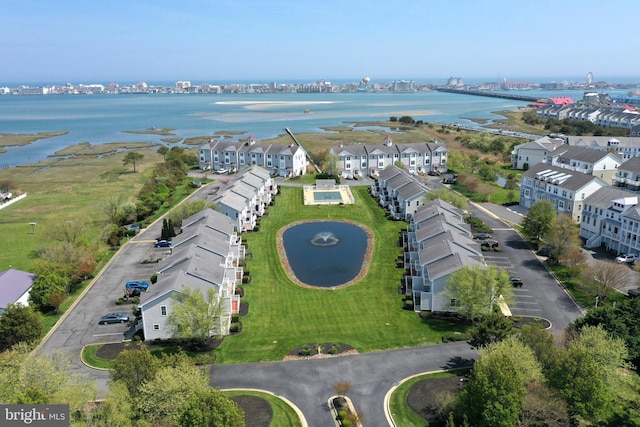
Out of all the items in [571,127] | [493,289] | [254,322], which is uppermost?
[571,127]

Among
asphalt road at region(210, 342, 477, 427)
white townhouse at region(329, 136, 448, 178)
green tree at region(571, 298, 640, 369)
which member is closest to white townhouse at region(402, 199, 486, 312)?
asphalt road at region(210, 342, 477, 427)

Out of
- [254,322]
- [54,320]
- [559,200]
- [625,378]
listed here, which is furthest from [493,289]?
[54,320]

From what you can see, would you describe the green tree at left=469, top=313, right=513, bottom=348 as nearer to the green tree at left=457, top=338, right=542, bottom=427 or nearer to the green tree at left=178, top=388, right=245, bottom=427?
the green tree at left=457, top=338, right=542, bottom=427

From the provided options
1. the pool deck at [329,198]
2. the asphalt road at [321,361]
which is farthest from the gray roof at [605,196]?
the pool deck at [329,198]

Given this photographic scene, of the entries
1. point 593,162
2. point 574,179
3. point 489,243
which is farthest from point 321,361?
point 593,162

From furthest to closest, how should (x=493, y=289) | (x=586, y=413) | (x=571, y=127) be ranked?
(x=571, y=127)
(x=493, y=289)
(x=586, y=413)

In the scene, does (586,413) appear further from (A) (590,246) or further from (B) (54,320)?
(B) (54,320)

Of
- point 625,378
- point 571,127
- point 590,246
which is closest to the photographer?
point 625,378
